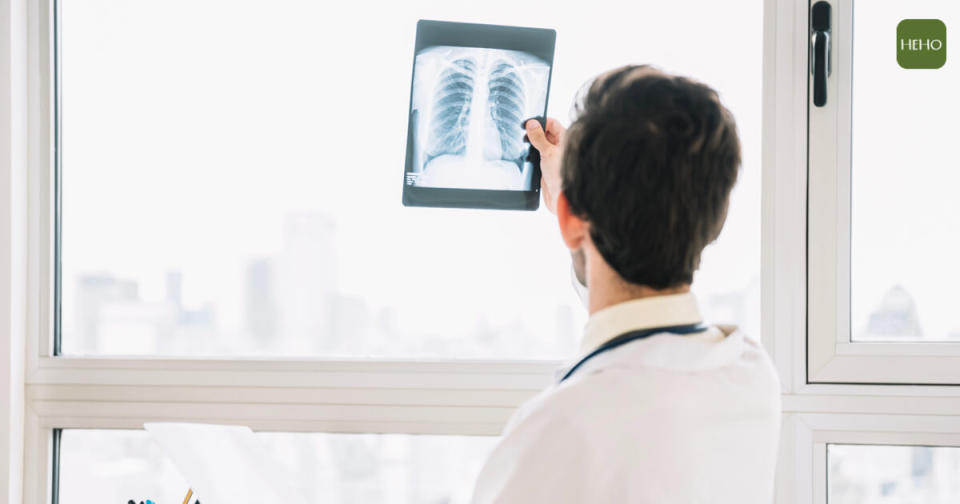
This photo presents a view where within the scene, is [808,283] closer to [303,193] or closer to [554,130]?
[554,130]

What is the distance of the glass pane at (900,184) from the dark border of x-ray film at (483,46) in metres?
0.57

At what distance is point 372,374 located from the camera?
1.54 metres

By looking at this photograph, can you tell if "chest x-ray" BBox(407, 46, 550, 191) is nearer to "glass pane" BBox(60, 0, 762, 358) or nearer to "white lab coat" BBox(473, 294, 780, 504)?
"glass pane" BBox(60, 0, 762, 358)

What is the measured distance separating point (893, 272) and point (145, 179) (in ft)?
4.59

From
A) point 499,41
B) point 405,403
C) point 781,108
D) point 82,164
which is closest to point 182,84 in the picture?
point 82,164

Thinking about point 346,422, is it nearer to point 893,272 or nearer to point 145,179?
point 145,179

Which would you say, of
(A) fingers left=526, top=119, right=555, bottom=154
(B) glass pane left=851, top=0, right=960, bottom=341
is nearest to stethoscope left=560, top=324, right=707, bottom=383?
(A) fingers left=526, top=119, right=555, bottom=154

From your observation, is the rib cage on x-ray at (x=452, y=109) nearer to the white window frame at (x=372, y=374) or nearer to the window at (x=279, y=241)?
the window at (x=279, y=241)

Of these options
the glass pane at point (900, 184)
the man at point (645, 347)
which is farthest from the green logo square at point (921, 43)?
the man at point (645, 347)

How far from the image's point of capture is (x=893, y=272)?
5.05ft

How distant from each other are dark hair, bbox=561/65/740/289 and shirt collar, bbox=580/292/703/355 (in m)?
0.02

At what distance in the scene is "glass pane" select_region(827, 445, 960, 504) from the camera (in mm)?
1514

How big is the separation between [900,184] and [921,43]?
10.0 inches

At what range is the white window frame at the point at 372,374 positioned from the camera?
4.91ft
